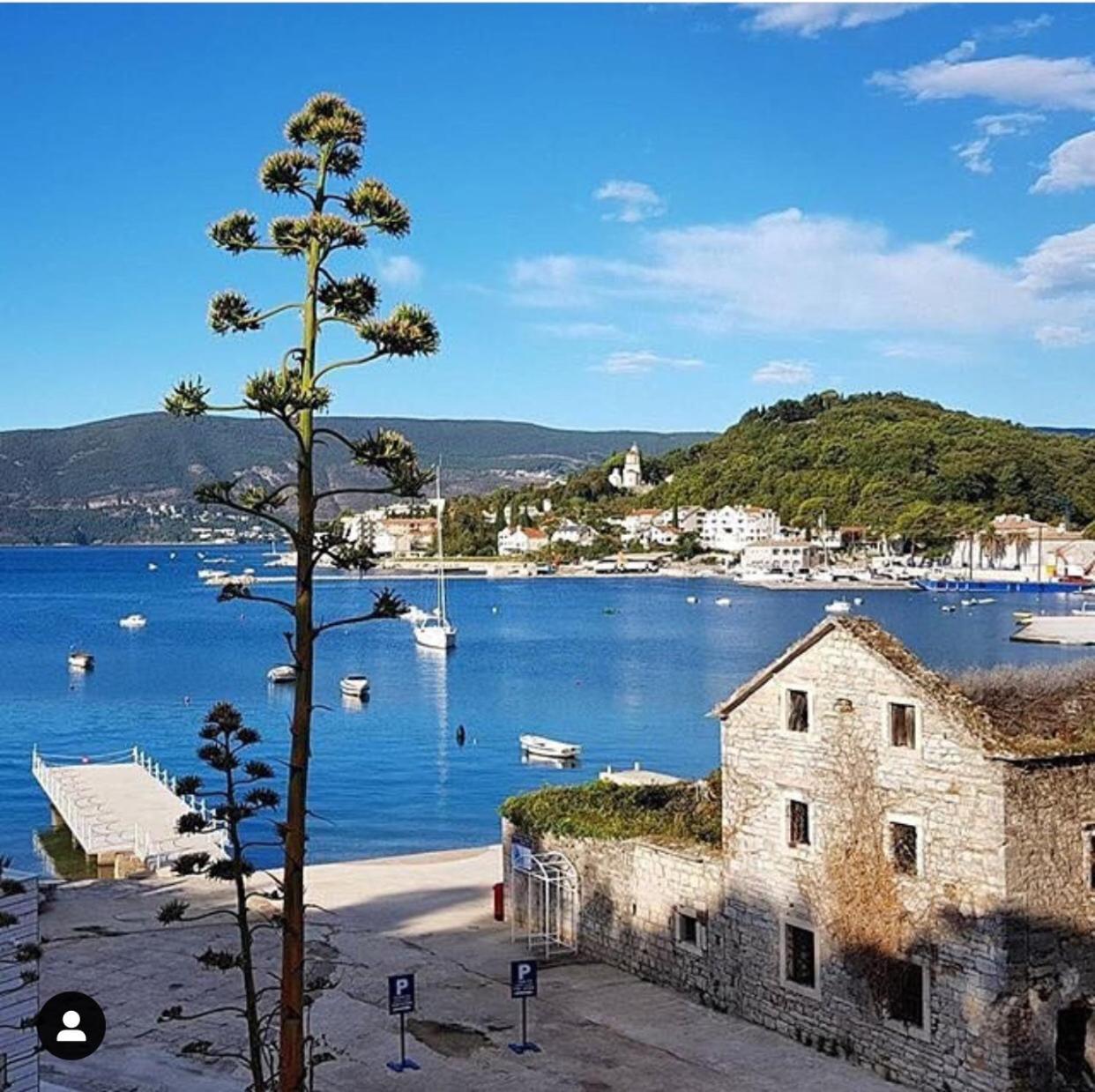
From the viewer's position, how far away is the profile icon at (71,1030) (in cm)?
1009

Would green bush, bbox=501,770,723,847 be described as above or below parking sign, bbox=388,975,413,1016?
above

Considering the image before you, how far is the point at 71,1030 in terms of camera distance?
10.1 m

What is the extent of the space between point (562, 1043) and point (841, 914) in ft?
15.0

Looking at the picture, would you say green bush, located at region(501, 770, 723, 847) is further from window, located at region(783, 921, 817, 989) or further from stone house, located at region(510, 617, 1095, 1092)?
window, located at region(783, 921, 817, 989)

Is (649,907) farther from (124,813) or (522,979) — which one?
(124,813)

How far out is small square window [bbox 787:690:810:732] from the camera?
2144 centimetres

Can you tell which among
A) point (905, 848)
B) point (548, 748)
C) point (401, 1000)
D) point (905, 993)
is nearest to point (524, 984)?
point (401, 1000)

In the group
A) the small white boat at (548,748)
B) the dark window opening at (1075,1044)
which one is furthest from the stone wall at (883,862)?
the small white boat at (548,748)

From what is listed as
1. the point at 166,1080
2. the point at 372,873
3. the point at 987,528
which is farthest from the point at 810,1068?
the point at 987,528

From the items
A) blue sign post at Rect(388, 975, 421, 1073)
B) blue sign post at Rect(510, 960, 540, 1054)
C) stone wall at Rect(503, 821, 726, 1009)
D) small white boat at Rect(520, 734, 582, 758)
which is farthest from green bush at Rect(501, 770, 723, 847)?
small white boat at Rect(520, 734, 582, 758)

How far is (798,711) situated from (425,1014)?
7595 millimetres

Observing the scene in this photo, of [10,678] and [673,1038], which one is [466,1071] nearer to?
[673,1038]

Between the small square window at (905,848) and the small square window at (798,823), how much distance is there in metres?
1.64

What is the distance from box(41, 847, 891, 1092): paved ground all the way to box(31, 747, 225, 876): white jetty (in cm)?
445
